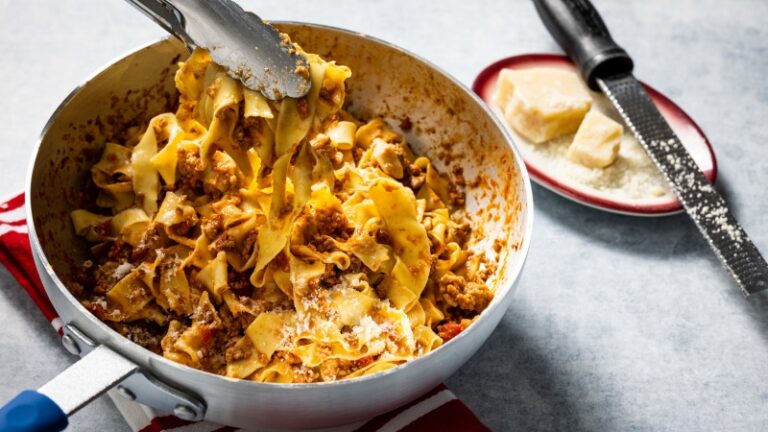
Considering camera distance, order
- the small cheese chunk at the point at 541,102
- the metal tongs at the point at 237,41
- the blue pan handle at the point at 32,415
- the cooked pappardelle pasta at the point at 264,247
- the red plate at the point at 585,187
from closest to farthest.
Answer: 1. the blue pan handle at the point at 32,415
2. the metal tongs at the point at 237,41
3. the cooked pappardelle pasta at the point at 264,247
4. the red plate at the point at 585,187
5. the small cheese chunk at the point at 541,102

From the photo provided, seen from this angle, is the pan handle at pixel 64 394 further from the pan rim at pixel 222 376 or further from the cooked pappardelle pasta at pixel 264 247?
the cooked pappardelle pasta at pixel 264 247

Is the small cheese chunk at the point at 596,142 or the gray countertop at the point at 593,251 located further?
the small cheese chunk at the point at 596,142

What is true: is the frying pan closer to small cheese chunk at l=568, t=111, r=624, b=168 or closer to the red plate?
the red plate

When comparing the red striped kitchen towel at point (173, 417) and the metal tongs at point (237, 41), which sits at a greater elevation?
the metal tongs at point (237, 41)

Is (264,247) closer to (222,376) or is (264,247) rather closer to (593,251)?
(222,376)

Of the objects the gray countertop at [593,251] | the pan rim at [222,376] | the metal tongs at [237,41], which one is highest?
the metal tongs at [237,41]

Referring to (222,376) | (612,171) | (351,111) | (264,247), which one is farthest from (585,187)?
(222,376)

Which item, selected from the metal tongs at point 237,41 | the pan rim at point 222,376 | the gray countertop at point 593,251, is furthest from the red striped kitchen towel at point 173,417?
the metal tongs at point 237,41

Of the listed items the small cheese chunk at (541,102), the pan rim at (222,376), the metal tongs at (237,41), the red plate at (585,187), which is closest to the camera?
the pan rim at (222,376)
